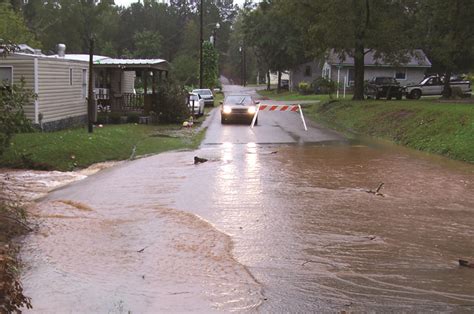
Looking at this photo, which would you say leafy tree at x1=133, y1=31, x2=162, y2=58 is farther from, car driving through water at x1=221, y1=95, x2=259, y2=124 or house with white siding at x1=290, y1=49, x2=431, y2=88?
car driving through water at x1=221, y1=95, x2=259, y2=124

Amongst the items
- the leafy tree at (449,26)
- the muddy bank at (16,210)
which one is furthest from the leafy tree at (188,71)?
the muddy bank at (16,210)

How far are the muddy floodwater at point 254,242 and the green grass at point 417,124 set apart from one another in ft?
13.2

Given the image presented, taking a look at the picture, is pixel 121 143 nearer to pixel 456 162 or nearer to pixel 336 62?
pixel 456 162

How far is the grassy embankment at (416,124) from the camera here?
17609mm

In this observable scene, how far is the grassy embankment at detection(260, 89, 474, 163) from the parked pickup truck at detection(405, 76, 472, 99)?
8.46m

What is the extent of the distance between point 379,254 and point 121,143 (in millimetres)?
12091

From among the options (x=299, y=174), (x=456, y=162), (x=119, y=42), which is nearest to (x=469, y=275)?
(x=299, y=174)

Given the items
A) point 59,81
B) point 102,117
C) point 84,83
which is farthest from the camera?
point 102,117

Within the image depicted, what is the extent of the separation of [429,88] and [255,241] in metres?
35.7

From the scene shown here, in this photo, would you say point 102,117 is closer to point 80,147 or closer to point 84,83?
point 84,83

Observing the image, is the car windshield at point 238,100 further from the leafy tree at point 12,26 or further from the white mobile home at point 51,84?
the leafy tree at point 12,26

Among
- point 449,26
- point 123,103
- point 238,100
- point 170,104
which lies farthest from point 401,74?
point 123,103

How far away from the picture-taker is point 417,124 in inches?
860

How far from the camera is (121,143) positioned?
18.0 metres
